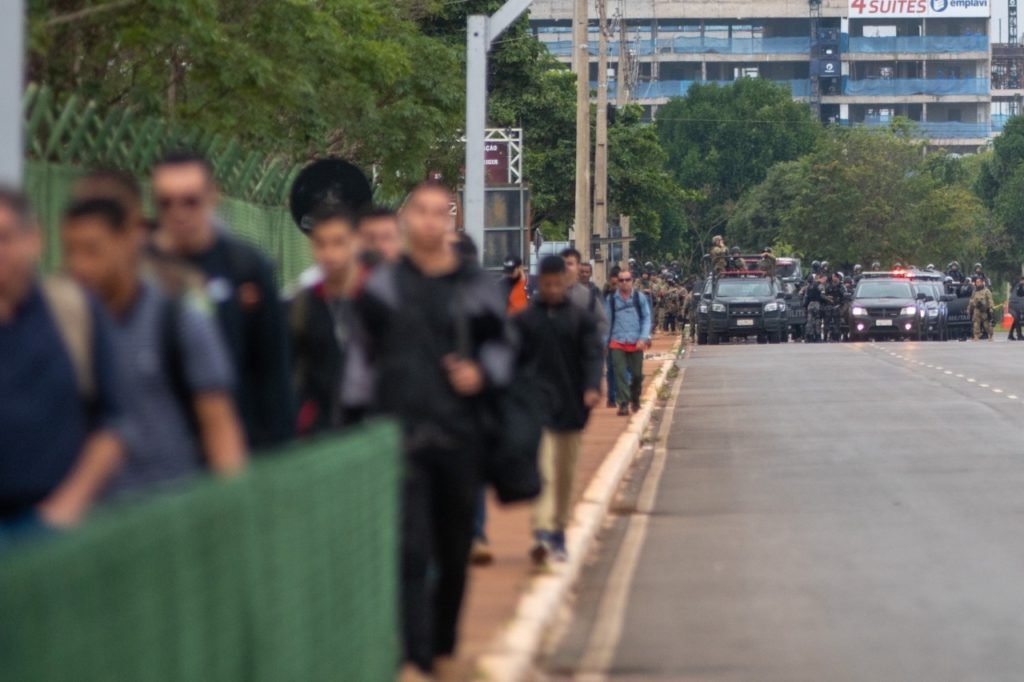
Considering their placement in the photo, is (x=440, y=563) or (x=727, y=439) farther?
(x=727, y=439)

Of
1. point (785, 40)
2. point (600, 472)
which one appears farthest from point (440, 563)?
point (785, 40)

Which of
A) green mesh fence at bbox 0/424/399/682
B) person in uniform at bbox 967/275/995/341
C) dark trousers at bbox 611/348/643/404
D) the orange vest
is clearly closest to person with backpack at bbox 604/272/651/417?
dark trousers at bbox 611/348/643/404

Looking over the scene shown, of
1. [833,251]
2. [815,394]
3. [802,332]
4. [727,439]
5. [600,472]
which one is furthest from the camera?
[833,251]

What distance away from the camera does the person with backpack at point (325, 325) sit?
8211 millimetres

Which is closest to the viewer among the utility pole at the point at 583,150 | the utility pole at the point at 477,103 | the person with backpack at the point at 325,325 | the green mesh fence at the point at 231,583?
the green mesh fence at the point at 231,583

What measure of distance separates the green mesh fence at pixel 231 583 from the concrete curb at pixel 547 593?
919 mm

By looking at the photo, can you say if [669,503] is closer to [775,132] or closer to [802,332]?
[802,332]

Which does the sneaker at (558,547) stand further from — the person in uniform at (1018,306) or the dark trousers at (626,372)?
the person in uniform at (1018,306)

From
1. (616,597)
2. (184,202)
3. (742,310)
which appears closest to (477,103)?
(616,597)

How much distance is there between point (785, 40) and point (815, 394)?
112m

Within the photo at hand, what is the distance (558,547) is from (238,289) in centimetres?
491

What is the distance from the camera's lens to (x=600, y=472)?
658 inches

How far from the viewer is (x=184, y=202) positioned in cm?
668

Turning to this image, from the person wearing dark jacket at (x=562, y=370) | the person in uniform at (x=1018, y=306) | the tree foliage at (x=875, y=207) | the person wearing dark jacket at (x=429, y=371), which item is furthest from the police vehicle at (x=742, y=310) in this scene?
the person wearing dark jacket at (x=429, y=371)
